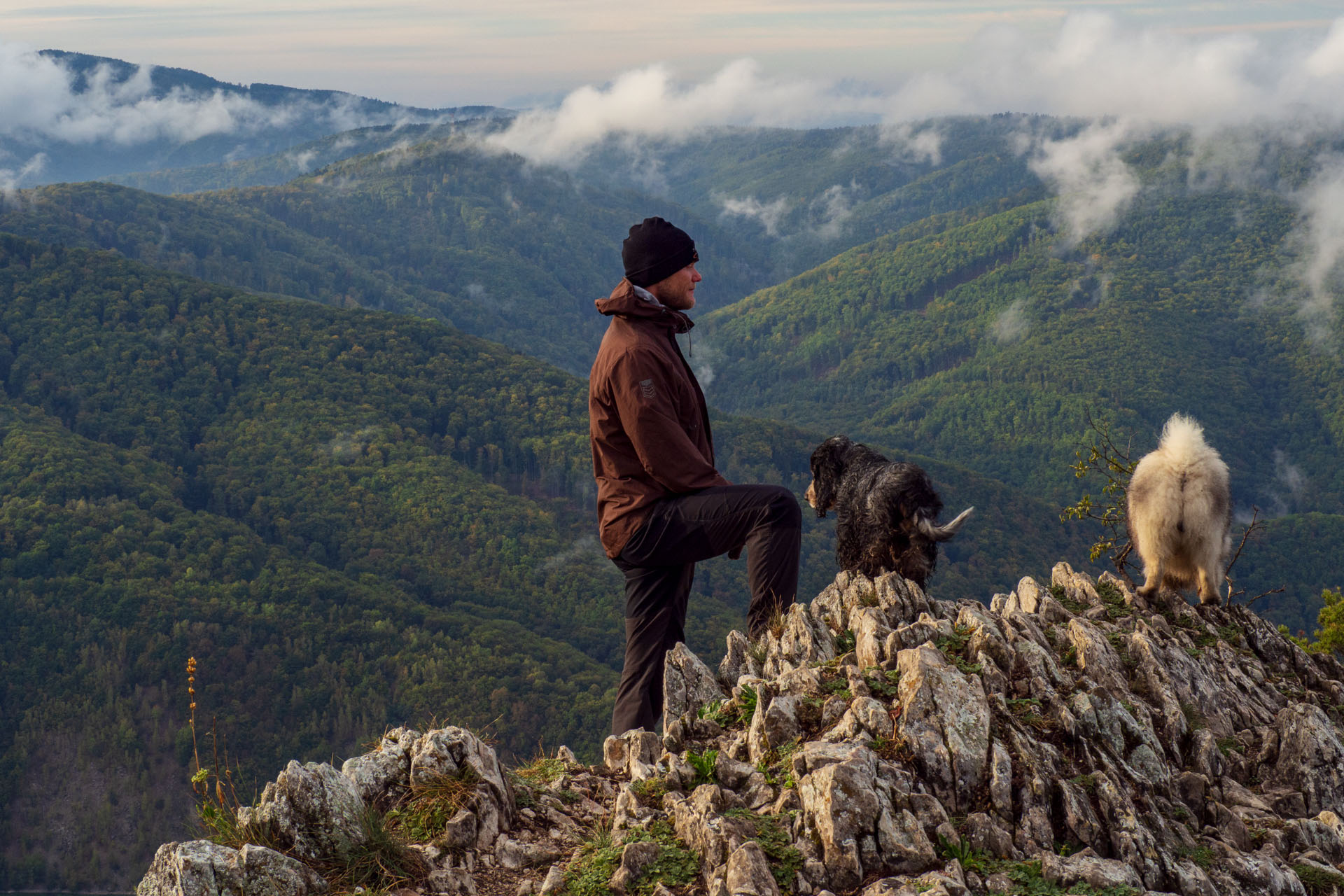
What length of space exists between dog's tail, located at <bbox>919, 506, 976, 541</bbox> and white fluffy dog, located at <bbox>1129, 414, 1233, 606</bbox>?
1.84 meters

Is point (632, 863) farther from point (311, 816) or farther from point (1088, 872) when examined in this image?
point (1088, 872)

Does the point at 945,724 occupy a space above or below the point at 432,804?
above

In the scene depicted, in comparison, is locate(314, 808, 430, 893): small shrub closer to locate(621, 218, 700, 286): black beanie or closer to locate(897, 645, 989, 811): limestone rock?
locate(897, 645, 989, 811): limestone rock

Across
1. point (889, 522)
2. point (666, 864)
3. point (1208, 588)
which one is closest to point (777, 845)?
point (666, 864)

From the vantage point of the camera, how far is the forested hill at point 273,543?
8138 centimetres

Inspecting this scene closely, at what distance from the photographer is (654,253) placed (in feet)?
27.0

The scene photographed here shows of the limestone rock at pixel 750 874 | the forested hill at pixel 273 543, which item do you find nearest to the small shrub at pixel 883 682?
the limestone rock at pixel 750 874

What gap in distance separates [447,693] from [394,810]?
7788cm

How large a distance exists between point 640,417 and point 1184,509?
6126 millimetres

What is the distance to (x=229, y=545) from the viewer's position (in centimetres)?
10056

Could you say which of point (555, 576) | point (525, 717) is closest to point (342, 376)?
point (555, 576)

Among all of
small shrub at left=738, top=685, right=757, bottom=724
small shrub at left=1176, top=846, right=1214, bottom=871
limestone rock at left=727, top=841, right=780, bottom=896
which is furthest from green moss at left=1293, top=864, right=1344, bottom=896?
small shrub at left=738, top=685, right=757, bottom=724

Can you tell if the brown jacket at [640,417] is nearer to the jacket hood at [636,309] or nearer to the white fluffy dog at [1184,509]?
the jacket hood at [636,309]

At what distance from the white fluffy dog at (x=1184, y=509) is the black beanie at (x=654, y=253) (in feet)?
18.3
